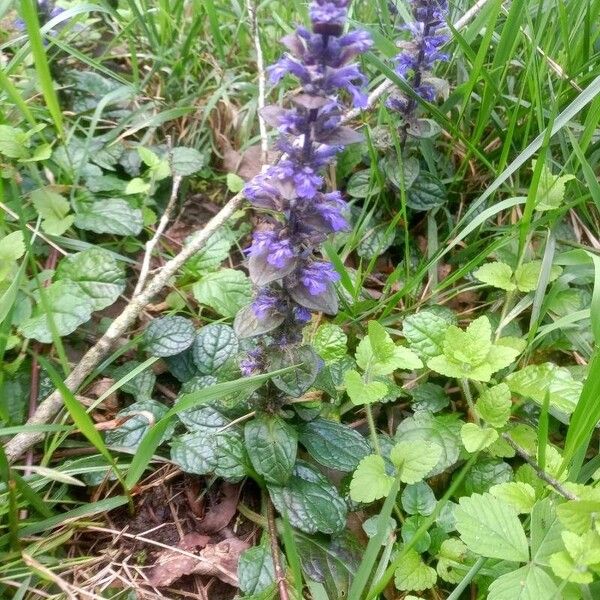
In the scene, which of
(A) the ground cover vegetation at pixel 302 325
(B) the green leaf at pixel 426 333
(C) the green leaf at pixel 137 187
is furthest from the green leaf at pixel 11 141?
(B) the green leaf at pixel 426 333

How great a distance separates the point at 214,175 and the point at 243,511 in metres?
1.84

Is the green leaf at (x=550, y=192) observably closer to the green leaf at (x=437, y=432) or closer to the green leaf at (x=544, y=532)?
the green leaf at (x=437, y=432)

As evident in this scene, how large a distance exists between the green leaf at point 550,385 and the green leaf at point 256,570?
109cm

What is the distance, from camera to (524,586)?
167cm

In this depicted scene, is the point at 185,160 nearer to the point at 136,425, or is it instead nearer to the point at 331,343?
the point at 331,343

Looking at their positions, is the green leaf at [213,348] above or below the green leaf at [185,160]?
below

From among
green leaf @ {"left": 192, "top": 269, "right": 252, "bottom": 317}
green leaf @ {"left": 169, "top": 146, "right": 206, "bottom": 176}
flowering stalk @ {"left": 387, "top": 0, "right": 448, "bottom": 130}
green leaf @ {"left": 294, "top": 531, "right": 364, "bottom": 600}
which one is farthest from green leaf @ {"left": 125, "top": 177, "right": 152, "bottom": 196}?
green leaf @ {"left": 294, "top": 531, "right": 364, "bottom": 600}

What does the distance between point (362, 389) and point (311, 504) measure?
0.45m

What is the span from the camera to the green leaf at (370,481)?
1.96 metres

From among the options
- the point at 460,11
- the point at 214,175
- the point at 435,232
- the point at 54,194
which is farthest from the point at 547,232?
the point at 54,194

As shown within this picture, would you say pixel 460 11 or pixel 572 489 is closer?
pixel 572 489

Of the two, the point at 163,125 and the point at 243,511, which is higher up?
the point at 163,125

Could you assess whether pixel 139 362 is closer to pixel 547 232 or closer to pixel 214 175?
pixel 214 175

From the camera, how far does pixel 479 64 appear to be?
8.66ft
